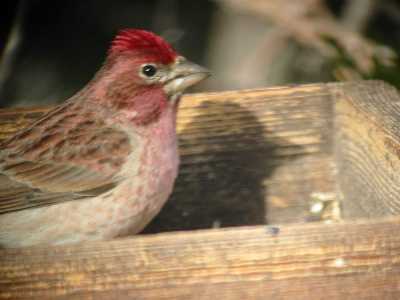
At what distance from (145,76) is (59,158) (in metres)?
0.55

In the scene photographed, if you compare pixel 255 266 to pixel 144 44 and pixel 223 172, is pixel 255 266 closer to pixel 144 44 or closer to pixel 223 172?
pixel 144 44

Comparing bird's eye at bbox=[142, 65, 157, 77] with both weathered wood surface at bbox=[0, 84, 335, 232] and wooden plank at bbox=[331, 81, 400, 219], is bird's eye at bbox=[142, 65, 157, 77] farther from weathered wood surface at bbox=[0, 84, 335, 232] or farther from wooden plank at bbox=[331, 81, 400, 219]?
wooden plank at bbox=[331, 81, 400, 219]

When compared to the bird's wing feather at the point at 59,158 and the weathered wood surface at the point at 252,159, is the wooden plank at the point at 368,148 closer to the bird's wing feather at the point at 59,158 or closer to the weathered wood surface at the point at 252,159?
the weathered wood surface at the point at 252,159

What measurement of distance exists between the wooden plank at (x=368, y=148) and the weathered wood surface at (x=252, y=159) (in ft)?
0.26

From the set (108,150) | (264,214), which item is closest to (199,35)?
(264,214)

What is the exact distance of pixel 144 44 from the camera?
184 inches

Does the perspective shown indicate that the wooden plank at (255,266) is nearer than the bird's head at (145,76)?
Yes

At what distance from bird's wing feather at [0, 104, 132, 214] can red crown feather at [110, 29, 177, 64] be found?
14.8 inches

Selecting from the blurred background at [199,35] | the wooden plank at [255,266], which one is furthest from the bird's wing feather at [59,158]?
the blurred background at [199,35]

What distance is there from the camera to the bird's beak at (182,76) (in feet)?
15.5

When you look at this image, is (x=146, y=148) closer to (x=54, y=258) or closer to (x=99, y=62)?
(x=54, y=258)

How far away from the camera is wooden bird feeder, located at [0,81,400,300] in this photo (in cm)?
355

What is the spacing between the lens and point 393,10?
291 inches

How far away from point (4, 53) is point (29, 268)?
10.8 feet
